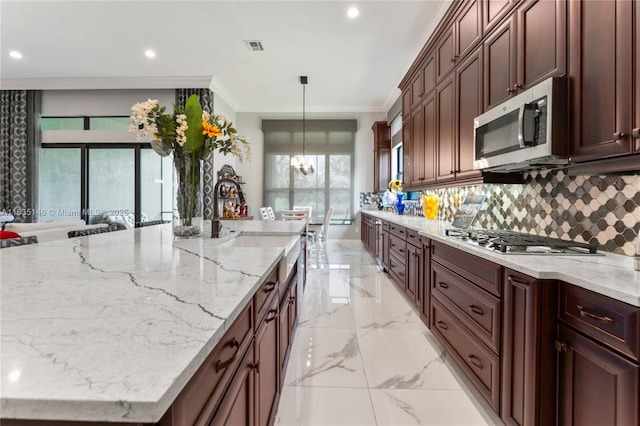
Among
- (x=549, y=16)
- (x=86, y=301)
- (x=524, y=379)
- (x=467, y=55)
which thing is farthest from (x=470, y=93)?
(x=86, y=301)

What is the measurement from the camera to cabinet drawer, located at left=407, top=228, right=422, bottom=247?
2677 mm

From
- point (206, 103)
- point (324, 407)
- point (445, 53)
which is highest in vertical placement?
point (206, 103)

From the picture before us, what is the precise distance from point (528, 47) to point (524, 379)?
1733mm

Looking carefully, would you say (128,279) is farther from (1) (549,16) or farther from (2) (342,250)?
(2) (342,250)

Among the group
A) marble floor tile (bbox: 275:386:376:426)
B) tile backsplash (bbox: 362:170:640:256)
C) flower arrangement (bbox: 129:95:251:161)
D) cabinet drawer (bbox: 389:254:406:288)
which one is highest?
flower arrangement (bbox: 129:95:251:161)

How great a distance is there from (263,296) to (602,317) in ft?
3.69

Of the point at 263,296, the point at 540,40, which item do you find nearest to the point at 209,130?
the point at 263,296

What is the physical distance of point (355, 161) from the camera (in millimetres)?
7469

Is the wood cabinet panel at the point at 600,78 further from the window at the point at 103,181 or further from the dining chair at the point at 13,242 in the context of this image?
the window at the point at 103,181

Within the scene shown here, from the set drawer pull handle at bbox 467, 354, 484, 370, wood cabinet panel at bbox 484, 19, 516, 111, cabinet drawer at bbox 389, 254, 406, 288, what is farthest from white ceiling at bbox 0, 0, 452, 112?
drawer pull handle at bbox 467, 354, 484, 370

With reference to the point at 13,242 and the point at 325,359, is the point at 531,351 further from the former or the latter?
the point at 13,242

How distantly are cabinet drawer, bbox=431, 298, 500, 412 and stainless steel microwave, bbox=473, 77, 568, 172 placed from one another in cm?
103

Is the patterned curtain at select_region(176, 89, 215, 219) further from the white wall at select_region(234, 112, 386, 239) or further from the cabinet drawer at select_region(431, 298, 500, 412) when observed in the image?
the cabinet drawer at select_region(431, 298, 500, 412)

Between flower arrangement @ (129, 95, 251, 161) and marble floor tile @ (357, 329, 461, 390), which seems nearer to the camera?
flower arrangement @ (129, 95, 251, 161)
